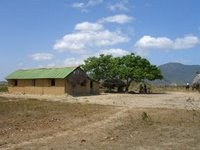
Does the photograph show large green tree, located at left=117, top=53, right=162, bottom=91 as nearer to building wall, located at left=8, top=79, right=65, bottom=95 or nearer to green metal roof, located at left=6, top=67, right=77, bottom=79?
green metal roof, located at left=6, top=67, right=77, bottom=79

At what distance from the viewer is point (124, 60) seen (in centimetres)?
6488

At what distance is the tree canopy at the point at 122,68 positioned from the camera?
6156 centimetres

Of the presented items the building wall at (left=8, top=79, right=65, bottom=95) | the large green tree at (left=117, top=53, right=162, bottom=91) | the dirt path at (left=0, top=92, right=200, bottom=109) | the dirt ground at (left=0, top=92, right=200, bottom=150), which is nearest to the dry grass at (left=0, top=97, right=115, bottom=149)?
the dirt ground at (left=0, top=92, right=200, bottom=150)

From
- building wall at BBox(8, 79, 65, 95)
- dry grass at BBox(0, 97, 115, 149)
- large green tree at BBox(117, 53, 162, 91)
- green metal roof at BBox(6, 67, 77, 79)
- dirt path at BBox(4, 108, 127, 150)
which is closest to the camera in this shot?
dirt path at BBox(4, 108, 127, 150)

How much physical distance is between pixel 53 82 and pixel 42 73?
A: 336 centimetres

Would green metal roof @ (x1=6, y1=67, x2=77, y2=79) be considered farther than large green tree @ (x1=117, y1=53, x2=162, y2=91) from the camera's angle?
No

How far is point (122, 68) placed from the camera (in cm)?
6225

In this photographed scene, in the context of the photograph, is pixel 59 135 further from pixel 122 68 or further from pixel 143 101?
pixel 122 68

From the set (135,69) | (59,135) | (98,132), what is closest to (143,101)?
(98,132)

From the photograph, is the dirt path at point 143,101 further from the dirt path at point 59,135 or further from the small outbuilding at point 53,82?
the dirt path at point 59,135

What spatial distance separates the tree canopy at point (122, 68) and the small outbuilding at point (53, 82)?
5676mm

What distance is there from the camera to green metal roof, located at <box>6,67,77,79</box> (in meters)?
53.9

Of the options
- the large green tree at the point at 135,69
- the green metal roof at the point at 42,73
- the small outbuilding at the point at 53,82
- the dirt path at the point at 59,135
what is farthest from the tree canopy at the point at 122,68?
the dirt path at the point at 59,135

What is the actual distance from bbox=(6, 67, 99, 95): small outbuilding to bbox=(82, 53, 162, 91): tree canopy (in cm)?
568
